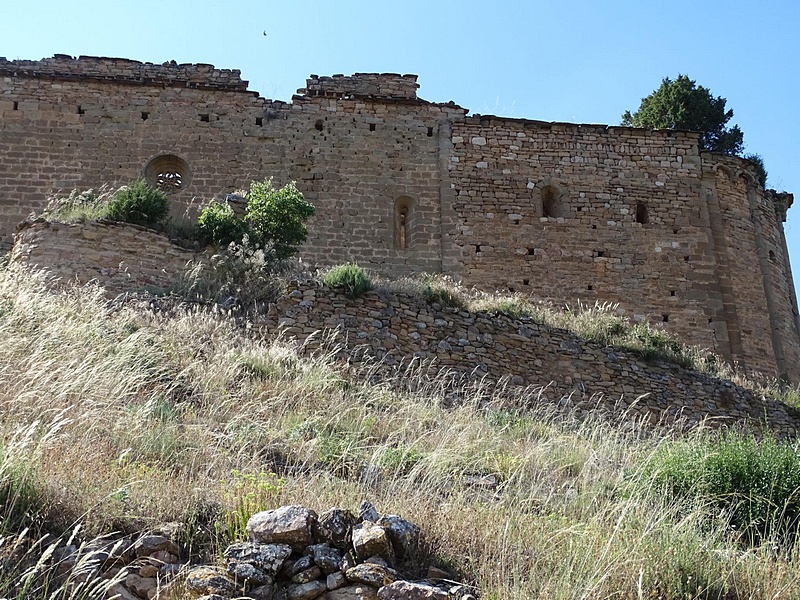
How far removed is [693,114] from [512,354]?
17896mm

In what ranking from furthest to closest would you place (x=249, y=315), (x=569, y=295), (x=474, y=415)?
1. (x=569, y=295)
2. (x=249, y=315)
3. (x=474, y=415)

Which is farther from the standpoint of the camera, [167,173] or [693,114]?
[693,114]


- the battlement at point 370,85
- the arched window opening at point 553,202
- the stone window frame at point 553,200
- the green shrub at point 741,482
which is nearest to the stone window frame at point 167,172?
the battlement at point 370,85

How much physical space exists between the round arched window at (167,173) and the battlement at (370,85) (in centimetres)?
334

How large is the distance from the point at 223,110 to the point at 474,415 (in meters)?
11.9

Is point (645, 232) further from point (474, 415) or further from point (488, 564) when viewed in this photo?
point (488, 564)

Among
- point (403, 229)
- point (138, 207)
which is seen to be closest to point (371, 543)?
point (138, 207)

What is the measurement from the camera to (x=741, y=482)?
685cm

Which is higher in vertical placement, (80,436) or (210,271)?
(210,271)

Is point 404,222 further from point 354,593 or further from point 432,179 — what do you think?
point 354,593

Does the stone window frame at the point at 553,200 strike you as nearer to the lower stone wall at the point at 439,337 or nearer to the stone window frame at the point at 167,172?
the lower stone wall at the point at 439,337

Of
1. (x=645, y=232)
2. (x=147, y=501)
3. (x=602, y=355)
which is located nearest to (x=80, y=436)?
(x=147, y=501)

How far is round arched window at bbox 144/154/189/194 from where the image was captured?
18.5 metres

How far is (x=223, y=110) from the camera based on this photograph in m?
19.0
